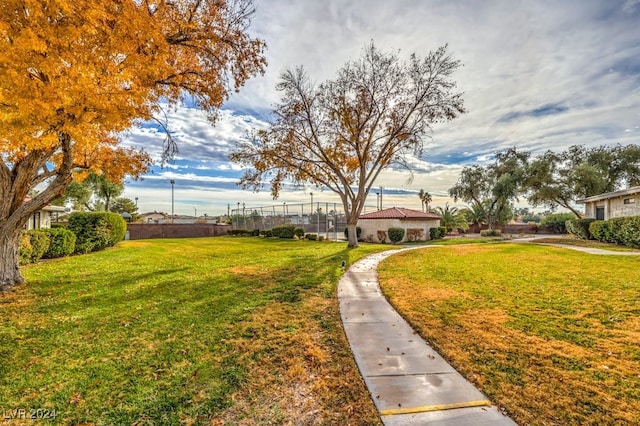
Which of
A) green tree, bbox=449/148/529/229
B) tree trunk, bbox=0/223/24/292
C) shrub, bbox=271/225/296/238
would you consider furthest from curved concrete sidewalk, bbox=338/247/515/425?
green tree, bbox=449/148/529/229

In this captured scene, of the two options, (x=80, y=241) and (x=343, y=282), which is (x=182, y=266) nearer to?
(x=343, y=282)

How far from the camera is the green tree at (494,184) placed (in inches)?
1213

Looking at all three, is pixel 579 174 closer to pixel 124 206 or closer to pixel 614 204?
pixel 614 204

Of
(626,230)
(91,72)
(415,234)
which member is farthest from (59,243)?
(626,230)

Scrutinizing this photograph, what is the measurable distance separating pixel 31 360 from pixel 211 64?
7.12m

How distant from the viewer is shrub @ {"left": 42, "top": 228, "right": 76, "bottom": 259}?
10547 mm

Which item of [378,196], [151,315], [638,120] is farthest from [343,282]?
[378,196]

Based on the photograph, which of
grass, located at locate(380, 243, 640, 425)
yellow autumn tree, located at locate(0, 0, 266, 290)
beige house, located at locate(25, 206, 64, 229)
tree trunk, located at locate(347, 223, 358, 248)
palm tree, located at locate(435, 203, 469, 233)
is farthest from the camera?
palm tree, located at locate(435, 203, 469, 233)

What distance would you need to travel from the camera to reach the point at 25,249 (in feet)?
29.3

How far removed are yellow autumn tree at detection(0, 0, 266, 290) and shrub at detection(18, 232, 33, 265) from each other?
8.68ft

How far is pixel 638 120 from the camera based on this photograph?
1313 centimetres

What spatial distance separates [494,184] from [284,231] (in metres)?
23.6

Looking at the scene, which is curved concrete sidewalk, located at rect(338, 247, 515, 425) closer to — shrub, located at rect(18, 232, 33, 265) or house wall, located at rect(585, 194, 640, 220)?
shrub, located at rect(18, 232, 33, 265)

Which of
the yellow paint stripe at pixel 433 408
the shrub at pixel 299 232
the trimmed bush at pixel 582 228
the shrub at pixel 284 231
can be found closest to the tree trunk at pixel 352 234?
the shrub at pixel 299 232
